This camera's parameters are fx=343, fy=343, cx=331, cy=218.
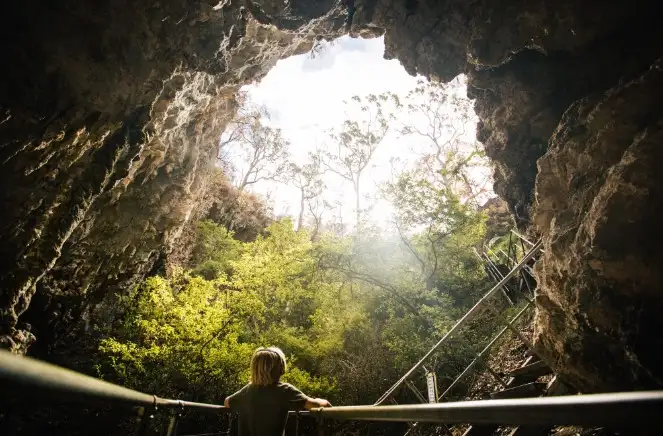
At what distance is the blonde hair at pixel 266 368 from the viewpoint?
9.88 feet

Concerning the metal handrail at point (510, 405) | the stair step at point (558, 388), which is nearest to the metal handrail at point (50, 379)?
the metal handrail at point (510, 405)

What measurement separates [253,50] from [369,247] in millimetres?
8688

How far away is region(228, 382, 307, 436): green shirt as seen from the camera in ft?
9.19

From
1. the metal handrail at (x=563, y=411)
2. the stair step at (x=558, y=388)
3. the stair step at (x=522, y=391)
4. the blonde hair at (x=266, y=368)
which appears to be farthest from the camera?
the stair step at (x=522, y=391)

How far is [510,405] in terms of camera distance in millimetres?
868

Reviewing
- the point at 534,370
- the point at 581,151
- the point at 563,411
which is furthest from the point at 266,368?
the point at 581,151

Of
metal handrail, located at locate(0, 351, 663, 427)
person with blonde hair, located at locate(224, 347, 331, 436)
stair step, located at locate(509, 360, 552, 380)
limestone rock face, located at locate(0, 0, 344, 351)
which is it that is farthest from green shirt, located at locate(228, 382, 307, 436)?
limestone rock face, located at locate(0, 0, 344, 351)

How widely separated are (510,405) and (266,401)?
2486 millimetres

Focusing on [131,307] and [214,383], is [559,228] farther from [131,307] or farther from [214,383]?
[131,307]

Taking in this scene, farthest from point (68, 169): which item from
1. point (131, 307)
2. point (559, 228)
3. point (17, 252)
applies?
point (559, 228)

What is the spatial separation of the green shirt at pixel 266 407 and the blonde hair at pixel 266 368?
5 cm

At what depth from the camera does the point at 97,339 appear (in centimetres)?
1067

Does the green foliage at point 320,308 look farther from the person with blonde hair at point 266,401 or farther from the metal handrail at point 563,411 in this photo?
the metal handrail at point 563,411

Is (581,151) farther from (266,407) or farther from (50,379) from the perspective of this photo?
(50,379)
